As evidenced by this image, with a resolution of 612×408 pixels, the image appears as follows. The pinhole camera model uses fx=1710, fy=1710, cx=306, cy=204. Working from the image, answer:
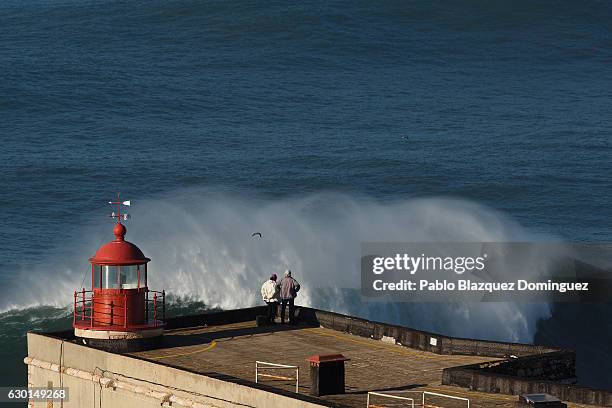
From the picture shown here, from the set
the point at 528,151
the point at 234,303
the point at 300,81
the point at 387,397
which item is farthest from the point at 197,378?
the point at 300,81

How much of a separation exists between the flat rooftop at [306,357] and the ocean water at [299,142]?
611 cm

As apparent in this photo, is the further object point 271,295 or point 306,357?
point 271,295

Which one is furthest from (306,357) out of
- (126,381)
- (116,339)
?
(116,339)

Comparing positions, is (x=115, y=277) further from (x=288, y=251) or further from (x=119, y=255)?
(x=288, y=251)

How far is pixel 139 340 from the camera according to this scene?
2806 cm

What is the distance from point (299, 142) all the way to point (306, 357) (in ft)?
172

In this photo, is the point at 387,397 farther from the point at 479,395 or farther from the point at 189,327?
the point at 189,327

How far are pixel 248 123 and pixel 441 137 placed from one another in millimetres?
9533

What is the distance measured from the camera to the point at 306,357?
27.4 m

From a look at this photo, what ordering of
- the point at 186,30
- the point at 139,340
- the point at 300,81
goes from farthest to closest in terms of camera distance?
the point at 186,30 → the point at 300,81 → the point at 139,340

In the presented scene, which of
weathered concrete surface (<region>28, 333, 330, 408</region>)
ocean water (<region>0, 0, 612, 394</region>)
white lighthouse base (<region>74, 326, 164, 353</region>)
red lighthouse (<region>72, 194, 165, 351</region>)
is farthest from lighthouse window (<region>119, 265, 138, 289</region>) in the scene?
ocean water (<region>0, 0, 612, 394</region>)

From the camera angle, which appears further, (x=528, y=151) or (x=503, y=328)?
(x=528, y=151)

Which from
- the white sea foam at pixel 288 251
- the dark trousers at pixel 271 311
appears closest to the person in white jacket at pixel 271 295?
A: the dark trousers at pixel 271 311

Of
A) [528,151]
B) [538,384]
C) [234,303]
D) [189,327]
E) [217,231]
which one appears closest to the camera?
[538,384]
